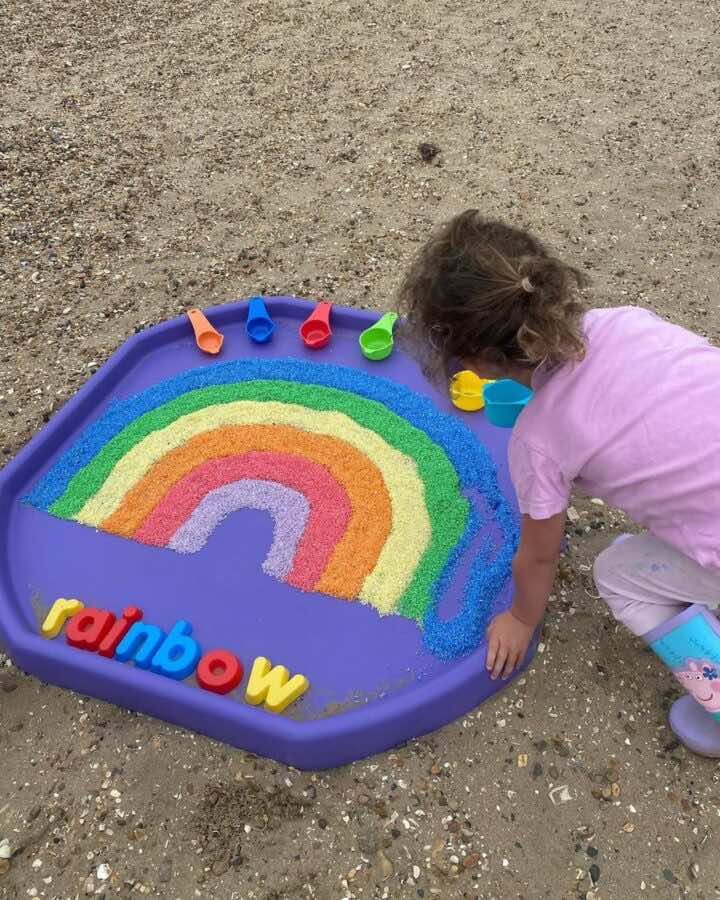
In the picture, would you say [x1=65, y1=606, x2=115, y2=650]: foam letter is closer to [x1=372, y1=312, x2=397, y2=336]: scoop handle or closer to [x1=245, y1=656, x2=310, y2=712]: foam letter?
[x1=245, y1=656, x2=310, y2=712]: foam letter

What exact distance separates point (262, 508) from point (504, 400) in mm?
699

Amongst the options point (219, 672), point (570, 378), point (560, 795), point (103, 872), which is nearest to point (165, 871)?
point (103, 872)

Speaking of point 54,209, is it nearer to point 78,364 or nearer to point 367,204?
point 78,364

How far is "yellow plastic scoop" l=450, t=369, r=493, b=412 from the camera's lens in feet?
7.52

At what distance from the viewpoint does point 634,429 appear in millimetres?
1362

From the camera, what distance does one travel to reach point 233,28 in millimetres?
4660

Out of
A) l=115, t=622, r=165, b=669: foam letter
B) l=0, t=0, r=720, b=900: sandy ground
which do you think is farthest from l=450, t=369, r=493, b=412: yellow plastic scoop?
l=115, t=622, r=165, b=669: foam letter

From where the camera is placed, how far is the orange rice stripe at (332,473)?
1984 mm

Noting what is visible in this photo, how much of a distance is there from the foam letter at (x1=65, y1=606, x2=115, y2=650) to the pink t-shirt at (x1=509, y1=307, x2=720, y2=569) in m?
1.03

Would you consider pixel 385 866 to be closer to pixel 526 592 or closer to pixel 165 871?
pixel 165 871

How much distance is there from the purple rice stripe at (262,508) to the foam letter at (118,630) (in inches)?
8.6

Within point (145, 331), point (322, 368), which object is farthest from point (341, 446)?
point (145, 331)

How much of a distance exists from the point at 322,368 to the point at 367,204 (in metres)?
1.15

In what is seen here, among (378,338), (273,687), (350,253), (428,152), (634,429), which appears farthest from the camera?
(428,152)
